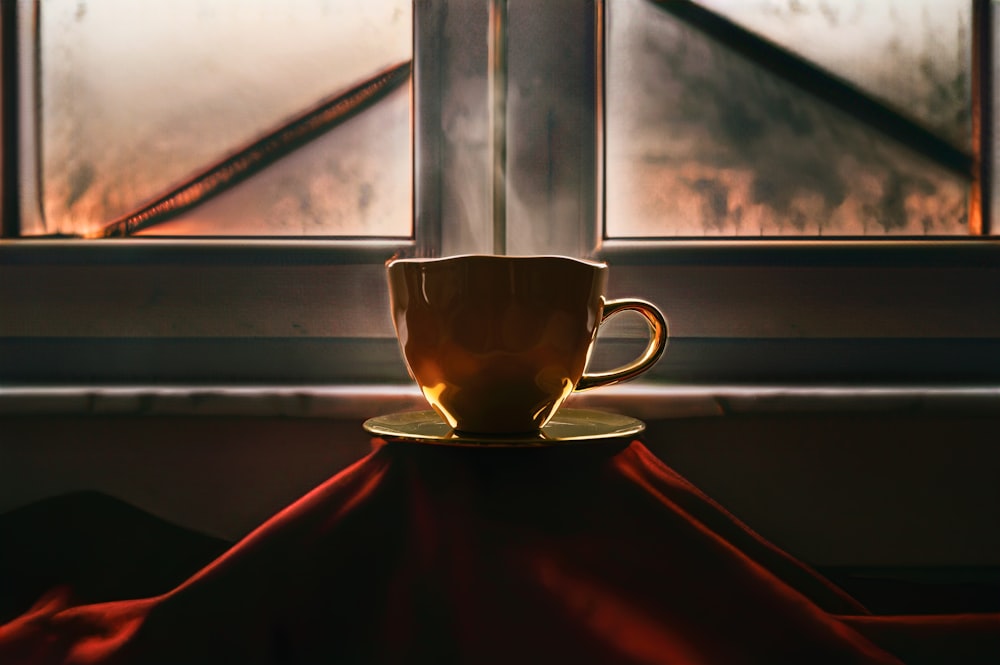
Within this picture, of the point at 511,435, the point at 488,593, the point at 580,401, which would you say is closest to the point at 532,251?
the point at 580,401

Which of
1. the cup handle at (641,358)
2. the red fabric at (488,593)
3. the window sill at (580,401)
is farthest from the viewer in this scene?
the window sill at (580,401)

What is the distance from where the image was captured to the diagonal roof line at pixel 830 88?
2.03 feet

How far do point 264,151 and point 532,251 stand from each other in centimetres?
29

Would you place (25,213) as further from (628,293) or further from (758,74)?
(758,74)

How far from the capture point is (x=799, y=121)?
0.62 metres

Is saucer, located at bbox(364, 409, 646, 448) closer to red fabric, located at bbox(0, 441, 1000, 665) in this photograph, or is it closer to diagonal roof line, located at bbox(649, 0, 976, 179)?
red fabric, located at bbox(0, 441, 1000, 665)

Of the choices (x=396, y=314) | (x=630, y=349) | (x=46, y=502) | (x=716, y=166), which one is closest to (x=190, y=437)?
(x=46, y=502)

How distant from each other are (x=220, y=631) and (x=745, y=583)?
9.6 inches

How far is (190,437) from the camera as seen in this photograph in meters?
0.56

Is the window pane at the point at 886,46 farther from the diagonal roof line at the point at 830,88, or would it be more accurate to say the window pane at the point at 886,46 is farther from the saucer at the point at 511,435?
the saucer at the point at 511,435

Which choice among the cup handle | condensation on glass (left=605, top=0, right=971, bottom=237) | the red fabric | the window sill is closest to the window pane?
condensation on glass (left=605, top=0, right=971, bottom=237)

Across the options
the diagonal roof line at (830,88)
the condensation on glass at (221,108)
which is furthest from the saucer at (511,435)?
the diagonal roof line at (830,88)

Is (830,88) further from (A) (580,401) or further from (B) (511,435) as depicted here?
(B) (511,435)

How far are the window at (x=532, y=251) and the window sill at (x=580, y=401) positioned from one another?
0.05 metres
